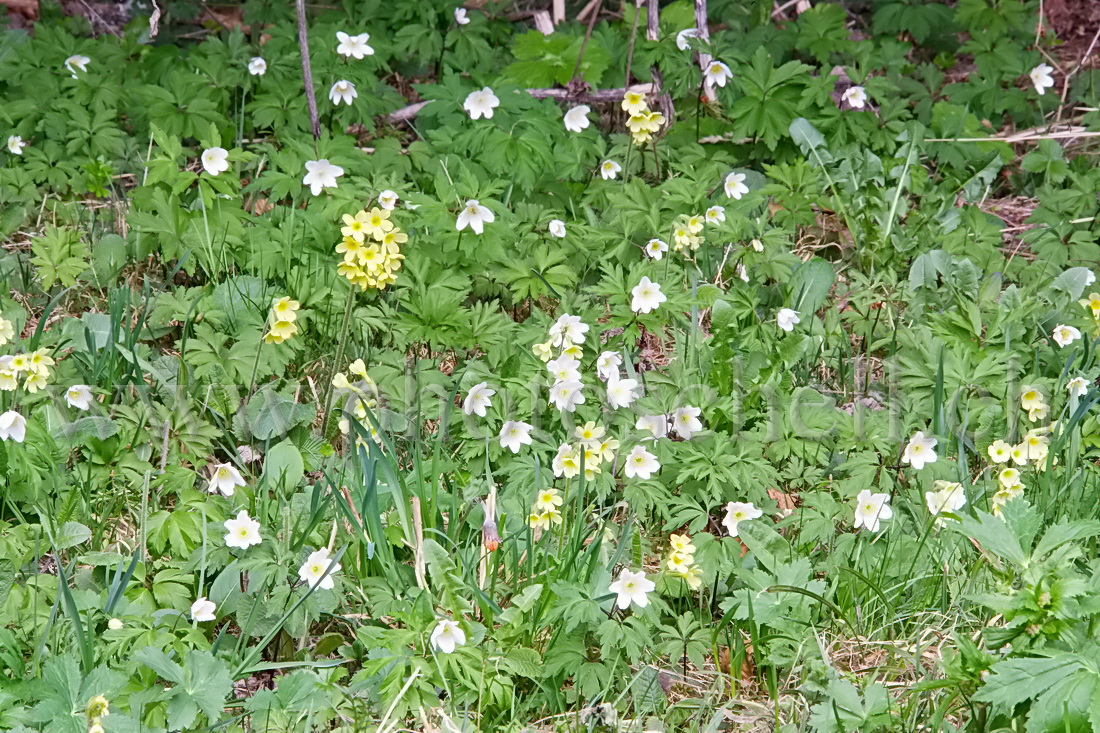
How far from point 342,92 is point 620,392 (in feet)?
5.72

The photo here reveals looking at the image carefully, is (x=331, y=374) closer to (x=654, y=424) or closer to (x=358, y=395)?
(x=358, y=395)

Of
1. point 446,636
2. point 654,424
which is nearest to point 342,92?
point 654,424

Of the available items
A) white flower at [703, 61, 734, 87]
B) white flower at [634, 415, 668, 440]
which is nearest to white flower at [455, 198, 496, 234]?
white flower at [634, 415, 668, 440]

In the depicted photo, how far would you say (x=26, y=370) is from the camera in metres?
2.67

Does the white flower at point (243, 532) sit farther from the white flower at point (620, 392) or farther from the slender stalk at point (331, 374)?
the white flower at point (620, 392)

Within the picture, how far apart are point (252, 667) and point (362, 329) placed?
118 centimetres

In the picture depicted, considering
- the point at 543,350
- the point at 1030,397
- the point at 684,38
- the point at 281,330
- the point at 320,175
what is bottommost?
the point at 1030,397

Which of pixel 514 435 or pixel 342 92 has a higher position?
A: pixel 342 92

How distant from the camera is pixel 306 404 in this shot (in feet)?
9.44

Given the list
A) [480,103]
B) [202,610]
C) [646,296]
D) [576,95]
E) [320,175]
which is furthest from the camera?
[576,95]

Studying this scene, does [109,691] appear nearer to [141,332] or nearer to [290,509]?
[290,509]

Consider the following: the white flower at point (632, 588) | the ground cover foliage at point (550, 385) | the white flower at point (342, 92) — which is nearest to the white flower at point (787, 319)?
the ground cover foliage at point (550, 385)

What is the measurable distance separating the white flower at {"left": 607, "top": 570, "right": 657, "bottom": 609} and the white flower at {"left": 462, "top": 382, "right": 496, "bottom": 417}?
0.66 meters

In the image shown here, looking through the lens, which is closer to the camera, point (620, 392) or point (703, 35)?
point (620, 392)
